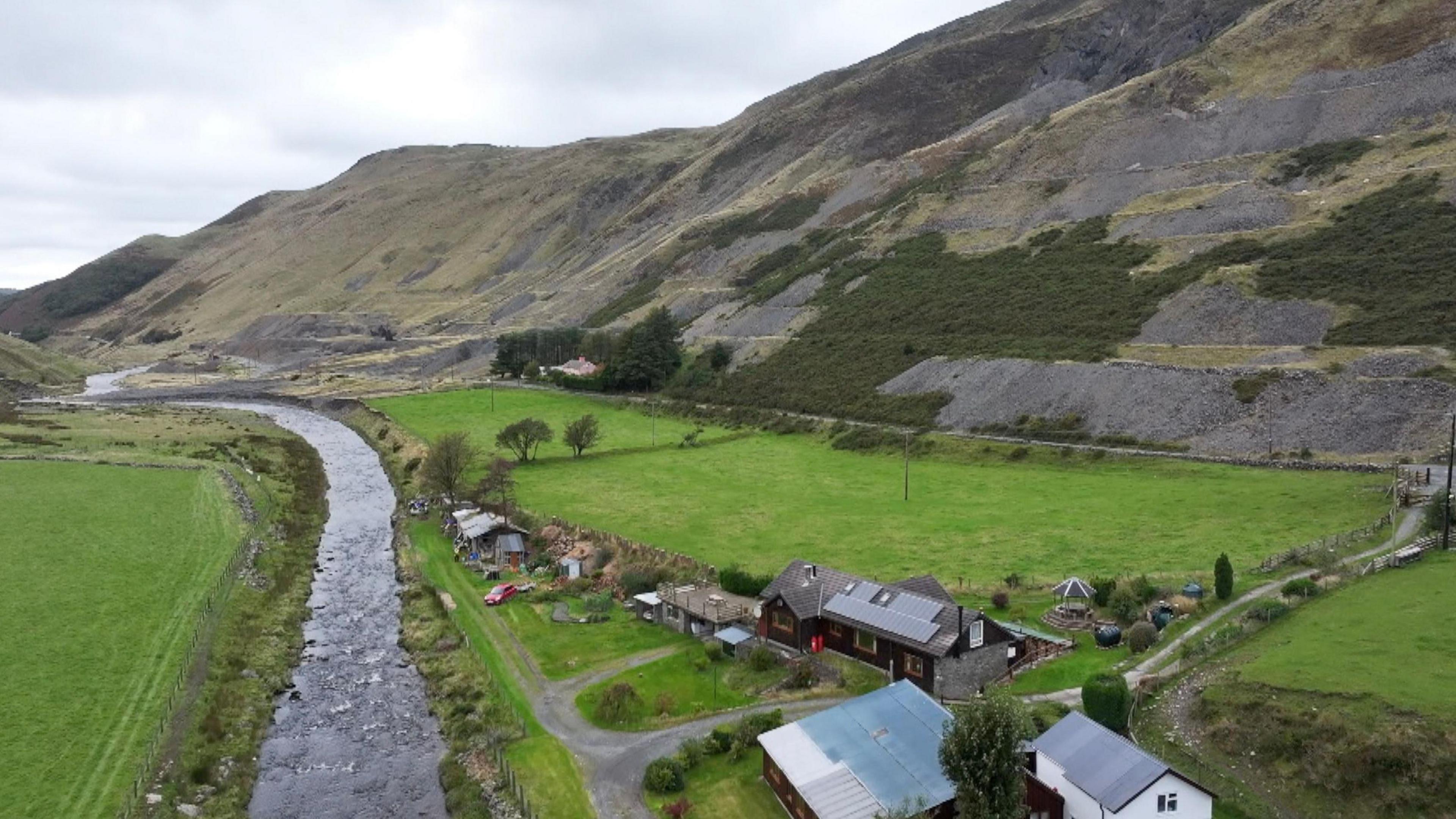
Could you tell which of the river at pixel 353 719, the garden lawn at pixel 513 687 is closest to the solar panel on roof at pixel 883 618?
the garden lawn at pixel 513 687

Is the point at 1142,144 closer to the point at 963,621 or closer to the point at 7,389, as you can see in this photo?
the point at 963,621

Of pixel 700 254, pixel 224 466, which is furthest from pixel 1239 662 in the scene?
pixel 700 254

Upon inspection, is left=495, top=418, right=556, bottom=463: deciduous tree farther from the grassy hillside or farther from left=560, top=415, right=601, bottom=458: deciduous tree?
the grassy hillside

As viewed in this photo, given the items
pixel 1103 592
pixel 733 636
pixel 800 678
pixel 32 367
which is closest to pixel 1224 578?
pixel 1103 592

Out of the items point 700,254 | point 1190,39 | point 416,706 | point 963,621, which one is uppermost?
point 1190,39

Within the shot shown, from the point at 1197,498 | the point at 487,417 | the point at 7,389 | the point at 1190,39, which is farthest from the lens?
the point at 1190,39

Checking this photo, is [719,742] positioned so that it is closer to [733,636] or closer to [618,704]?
[618,704]

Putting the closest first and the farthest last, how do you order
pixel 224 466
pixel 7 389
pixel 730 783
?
pixel 730 783, pixel 224 466, pixel 7 389
